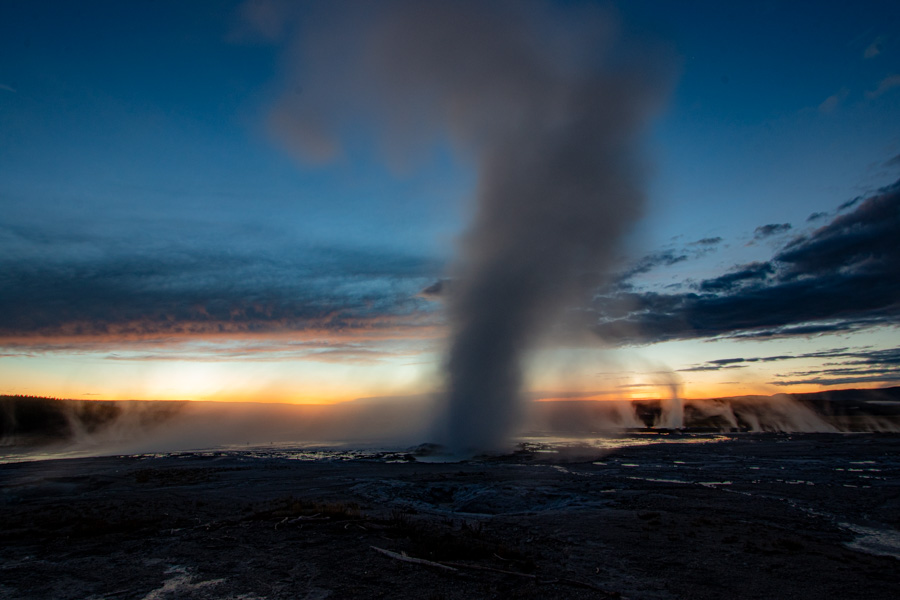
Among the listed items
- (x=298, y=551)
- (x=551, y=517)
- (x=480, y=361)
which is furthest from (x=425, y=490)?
(x=480, y=361)

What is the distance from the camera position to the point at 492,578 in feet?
26.4

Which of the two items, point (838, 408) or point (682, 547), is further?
point (838, 408)

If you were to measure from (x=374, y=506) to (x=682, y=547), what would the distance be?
29.7ft

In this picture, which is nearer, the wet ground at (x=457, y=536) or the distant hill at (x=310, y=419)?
the wet ground at (x=457, y=536)

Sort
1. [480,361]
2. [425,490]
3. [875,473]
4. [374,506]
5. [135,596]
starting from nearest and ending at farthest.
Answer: [135,596], [374,506], [425,490], [875,473], [480,361]

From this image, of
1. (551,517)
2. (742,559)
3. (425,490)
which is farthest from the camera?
(425,490)

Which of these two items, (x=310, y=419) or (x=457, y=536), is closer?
(x=457, y=536)

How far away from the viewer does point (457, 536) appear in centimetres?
1055

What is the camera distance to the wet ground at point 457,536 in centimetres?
794

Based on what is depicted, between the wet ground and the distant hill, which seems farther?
the distant hill

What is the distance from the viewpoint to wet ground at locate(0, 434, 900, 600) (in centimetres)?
794

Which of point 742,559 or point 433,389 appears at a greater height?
point 433,389

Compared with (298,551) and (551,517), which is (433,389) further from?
(298,551)

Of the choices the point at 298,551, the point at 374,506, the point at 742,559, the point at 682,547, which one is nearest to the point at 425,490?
the point at 374,506
